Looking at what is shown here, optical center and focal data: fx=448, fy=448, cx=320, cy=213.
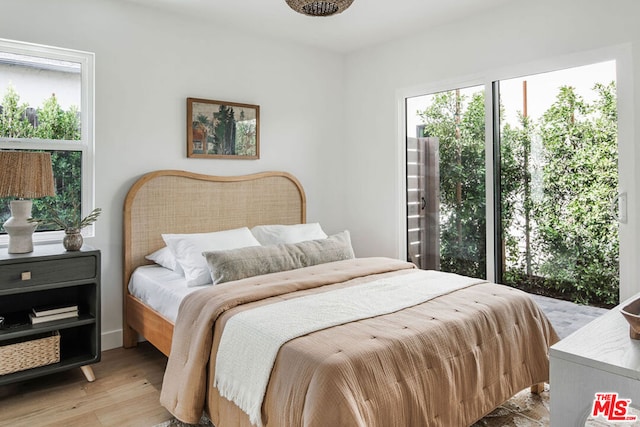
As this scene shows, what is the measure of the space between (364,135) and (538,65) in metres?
1.72

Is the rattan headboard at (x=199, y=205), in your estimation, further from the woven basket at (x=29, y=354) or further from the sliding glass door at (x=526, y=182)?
the sliding glass door at (x=526, y=182)

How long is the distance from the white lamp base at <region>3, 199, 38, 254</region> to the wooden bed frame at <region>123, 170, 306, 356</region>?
2.22 ft

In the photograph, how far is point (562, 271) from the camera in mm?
3100

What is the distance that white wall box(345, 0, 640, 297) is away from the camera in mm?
2742

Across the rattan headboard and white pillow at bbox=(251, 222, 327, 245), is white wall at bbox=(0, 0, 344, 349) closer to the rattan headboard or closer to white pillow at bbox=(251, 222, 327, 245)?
the rattan headboard

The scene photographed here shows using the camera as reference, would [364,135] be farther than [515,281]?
Yes

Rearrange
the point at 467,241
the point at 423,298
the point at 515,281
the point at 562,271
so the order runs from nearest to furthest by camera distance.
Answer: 1. the point at 423,298
2. the point at 562,271
3. the point at 515,281
4. the point at 467,241

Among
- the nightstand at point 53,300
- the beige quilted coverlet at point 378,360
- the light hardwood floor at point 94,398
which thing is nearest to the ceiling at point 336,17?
the nightstand at point 53,300

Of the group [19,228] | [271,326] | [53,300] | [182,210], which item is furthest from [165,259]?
[271,326]

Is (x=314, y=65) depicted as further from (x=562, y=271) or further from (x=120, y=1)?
(x=562, y=271)

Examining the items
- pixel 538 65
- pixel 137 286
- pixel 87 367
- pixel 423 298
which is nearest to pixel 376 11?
pixel 538 65

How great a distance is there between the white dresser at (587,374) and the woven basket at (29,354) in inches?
104

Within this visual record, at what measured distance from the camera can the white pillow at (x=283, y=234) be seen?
3.57m

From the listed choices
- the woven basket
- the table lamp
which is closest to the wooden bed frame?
the woven basket
